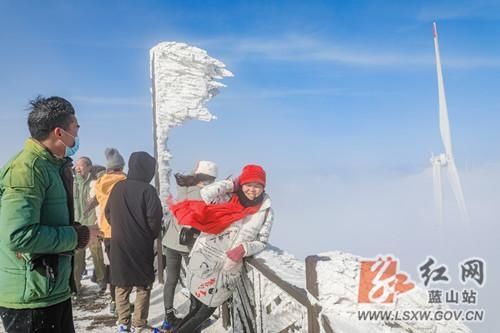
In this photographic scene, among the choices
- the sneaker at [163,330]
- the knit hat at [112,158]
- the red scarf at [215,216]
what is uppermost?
the knit hat at [112,158]

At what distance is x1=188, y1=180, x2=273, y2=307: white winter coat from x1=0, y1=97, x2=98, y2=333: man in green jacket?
3.92ft

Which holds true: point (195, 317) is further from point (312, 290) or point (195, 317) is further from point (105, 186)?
point (105, 186)

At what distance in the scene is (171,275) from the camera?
161 inches

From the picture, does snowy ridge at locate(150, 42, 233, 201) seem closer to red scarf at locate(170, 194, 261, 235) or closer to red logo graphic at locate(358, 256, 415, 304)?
red scarf at locate(170, 194, 261, 235)

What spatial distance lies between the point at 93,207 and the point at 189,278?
8.17 ft

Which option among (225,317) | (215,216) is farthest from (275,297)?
(225,317)

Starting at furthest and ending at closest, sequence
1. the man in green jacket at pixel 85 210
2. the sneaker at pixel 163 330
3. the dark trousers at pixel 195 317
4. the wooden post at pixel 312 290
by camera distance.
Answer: the man in green jacket at pixel 85 210 → the sneaker at pixel 163 330 → the dark trousers at pixel 195 317 → the wooden post at pixel 312 290

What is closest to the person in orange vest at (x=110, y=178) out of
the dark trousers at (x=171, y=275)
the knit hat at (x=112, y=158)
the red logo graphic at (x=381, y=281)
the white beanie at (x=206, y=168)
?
the knit hat at (x=112, y=158)

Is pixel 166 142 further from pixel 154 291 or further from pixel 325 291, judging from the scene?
pixel 325 291

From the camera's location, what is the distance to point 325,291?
219cm

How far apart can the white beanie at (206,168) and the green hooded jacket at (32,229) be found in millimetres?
2135

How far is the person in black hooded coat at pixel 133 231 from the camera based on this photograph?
12.0 ft

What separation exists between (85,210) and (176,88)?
8.47 feet

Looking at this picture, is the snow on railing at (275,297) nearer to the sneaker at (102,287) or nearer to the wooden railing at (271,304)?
the wooden railing at (271,304)
